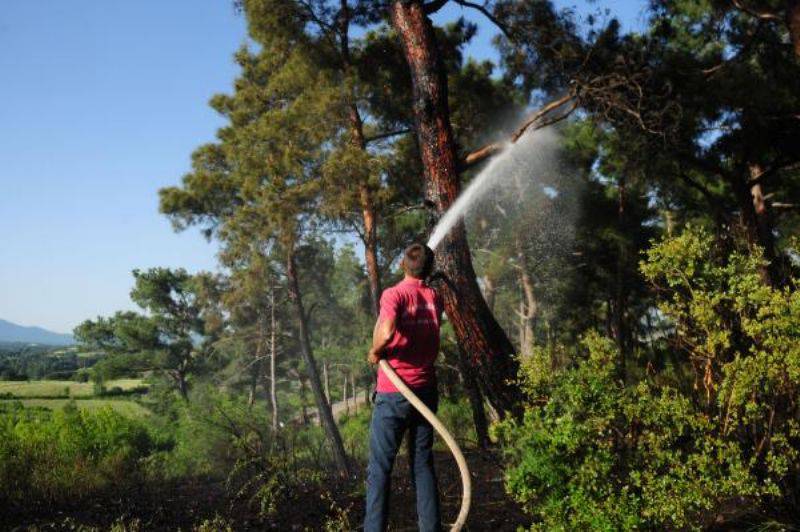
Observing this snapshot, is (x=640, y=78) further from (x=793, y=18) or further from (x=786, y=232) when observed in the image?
(x=786, y=232)

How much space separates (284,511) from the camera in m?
4.82

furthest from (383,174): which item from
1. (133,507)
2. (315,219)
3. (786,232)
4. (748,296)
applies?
(786,232)

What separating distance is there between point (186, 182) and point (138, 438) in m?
8.90

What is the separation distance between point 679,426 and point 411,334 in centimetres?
155

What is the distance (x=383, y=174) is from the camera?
490 inches

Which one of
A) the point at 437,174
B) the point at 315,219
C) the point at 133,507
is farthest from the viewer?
the point at 315,219

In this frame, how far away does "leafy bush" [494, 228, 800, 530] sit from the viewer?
114 inches

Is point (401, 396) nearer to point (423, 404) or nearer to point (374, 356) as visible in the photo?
point (423, 404)

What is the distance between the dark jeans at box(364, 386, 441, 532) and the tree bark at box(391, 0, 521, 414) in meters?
1.96

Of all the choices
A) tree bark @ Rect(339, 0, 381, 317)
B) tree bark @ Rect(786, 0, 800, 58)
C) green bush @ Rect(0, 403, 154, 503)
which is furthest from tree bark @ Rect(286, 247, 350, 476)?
tree bark @ Rect(786, 0, 800, 58)

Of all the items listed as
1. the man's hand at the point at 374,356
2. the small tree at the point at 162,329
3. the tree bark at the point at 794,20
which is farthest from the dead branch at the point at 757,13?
the small tree at the point at 162,329

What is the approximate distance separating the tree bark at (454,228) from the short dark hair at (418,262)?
2.00m

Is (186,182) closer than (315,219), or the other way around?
(315,219)

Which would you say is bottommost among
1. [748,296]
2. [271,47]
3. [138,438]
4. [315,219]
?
[138,438]
